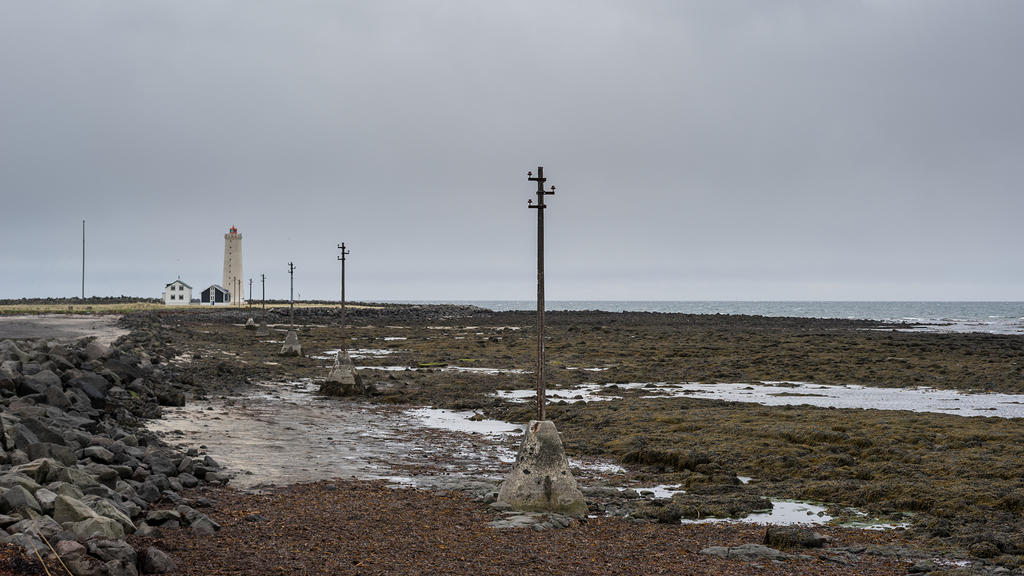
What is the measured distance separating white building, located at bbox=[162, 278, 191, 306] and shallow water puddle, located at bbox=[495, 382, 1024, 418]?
9444 centimetres

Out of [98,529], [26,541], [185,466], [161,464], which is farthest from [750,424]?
[26,541]

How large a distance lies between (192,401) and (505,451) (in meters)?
11.0

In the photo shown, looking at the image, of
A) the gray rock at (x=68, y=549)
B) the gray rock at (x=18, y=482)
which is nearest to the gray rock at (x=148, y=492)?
the gray rock at (x=18, y=482)

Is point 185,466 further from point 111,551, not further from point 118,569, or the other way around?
point 118,569

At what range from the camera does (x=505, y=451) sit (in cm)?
1669

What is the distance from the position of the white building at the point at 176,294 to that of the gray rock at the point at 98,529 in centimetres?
10900

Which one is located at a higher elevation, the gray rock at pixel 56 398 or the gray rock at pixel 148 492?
the gray rock at pixel 56 398

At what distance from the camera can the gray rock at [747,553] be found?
9.11 meters

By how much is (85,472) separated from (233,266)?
11011 cm

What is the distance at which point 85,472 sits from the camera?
10562 millimetres

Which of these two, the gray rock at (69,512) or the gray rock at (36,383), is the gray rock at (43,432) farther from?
the gray rock at (36,383)

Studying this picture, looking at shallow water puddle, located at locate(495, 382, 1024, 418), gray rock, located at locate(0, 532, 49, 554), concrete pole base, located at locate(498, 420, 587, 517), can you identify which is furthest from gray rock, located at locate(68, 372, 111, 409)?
shallow water puddle, located at locate(495, 382, 1024, 418)

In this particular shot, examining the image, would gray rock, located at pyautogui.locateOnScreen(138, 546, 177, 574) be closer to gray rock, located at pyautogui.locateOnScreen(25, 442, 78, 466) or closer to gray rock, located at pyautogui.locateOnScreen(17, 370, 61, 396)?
gray rock, located at pyautogui.locateOnScreen(25, 442, 78, 466)

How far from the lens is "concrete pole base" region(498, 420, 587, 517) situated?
11.0 metres
